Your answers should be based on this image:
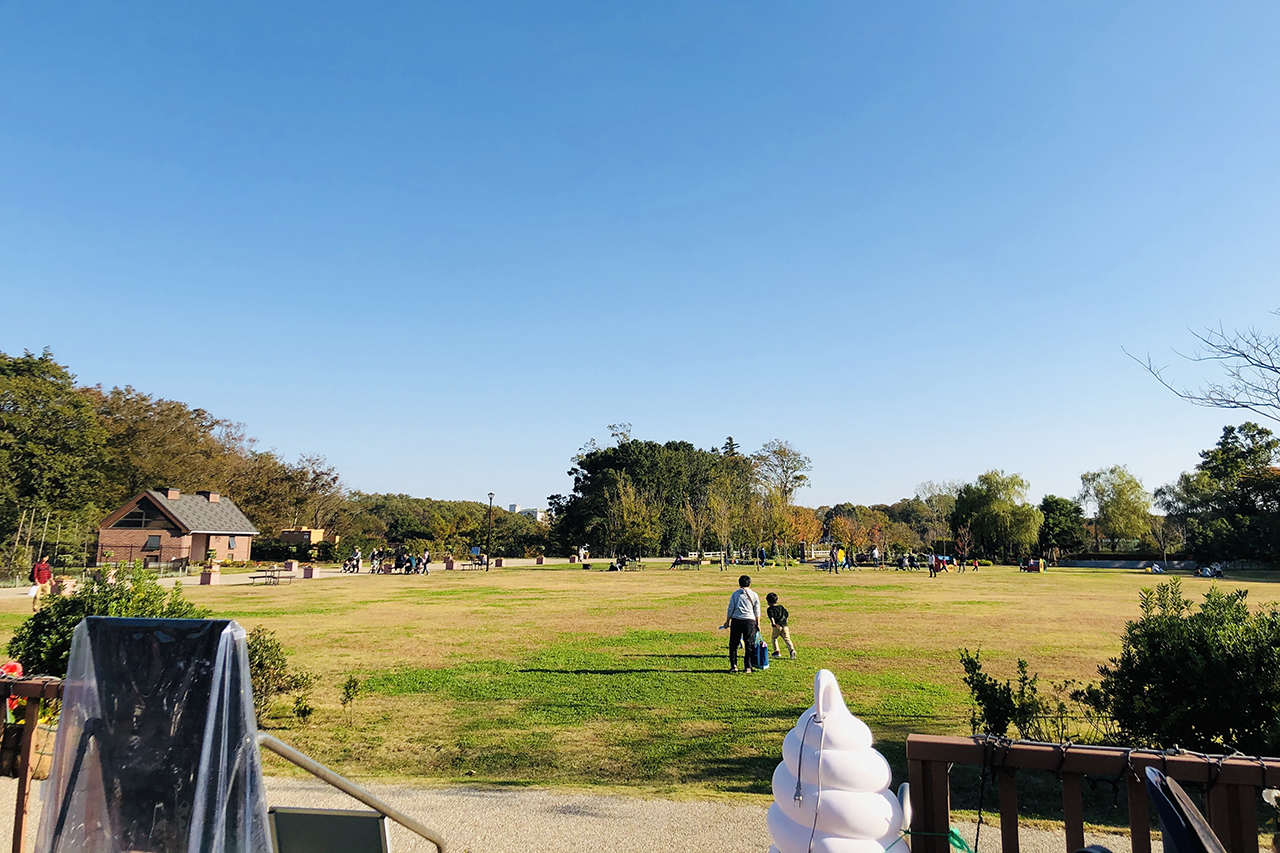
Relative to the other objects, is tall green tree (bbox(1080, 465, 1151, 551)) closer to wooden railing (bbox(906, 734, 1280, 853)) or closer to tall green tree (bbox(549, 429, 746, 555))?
tall green tree (bbox(549, 429, 746, 555))

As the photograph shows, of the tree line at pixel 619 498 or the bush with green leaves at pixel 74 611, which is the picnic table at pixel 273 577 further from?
the bush with green leaves at pixel 74 611

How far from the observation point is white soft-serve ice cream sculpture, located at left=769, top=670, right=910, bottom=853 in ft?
8.46

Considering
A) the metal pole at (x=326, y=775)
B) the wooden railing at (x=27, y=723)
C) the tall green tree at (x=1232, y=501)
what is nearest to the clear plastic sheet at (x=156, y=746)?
the metal pole at (x=326, y=775)

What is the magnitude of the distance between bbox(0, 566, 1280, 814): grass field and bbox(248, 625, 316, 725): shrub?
295 millimetres

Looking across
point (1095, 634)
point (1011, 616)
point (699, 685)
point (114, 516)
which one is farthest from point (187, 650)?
point (114, 516)

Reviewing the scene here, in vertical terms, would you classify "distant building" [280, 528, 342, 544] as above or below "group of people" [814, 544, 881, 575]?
above

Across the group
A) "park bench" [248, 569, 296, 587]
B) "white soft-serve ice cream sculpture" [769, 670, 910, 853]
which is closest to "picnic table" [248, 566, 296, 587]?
"park bench" [248, 569, 296, 587]

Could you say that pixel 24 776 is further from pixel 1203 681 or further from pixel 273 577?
pixel 273 577

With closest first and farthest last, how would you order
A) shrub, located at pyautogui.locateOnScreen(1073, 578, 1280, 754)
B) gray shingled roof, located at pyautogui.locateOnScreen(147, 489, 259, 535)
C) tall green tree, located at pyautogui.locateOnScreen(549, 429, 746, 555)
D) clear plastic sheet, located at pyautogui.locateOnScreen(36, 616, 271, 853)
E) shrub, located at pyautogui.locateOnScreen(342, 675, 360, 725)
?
clear plastic sheet, located at pyautogui.locateOnScreen(36, 616, 271, 853) → shrub, located at pyautogui.locateOnScreen(1073, 578, 1280, 754) → shrub, located at pyautogui.locateOnScreen(342, 675, 360, 725) → gray shingled roof, located at pyautogui.locateOnScreen(147, 489, 259, 535) → tall green tree, located at pyautogui.locateOnScreen(549, 429, 746, 555)

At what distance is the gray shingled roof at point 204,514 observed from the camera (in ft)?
154

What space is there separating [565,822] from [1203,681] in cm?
524

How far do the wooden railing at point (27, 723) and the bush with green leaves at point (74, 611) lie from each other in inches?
135

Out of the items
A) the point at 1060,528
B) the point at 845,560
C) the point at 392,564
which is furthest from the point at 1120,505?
the point at 392,564

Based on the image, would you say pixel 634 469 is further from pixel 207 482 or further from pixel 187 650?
pixel 187 650
